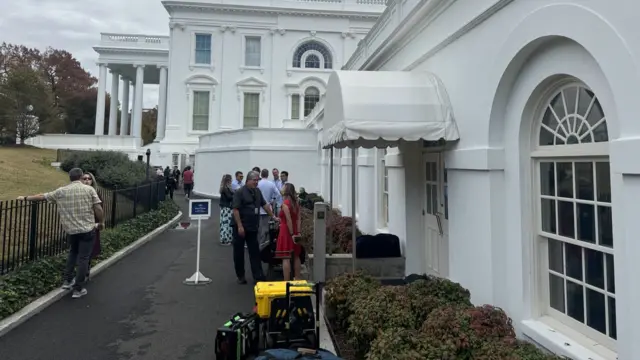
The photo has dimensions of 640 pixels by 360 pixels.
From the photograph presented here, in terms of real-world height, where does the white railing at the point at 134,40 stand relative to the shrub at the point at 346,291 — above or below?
above

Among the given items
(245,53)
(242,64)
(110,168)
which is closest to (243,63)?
(242,64)

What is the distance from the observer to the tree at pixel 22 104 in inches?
1190

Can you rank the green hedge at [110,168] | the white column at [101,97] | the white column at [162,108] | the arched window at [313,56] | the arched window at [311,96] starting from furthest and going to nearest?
the white column at [101,97], the white column at [162,108], the arched window at [313,56], the arched window at [311,96], the green hedge at [110,168]

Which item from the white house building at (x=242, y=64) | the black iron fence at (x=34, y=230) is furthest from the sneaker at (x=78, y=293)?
the white house building at (x=242, y=64)

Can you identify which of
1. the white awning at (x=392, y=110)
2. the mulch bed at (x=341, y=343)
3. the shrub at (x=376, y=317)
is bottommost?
the mulch bed at (x=341, y=343)

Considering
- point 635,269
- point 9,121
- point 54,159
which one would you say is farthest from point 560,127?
point 9,121

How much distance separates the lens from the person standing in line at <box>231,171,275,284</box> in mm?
7004

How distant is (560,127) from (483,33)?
155 centimetres

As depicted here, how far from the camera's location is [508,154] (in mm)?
4172

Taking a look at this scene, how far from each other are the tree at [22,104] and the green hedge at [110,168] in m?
12.8

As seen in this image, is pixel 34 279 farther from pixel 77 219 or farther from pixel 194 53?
pixel 194 53

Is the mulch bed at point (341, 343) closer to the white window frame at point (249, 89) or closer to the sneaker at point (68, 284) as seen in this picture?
the sneaker at point (68, 284)

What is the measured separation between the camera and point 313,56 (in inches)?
1383

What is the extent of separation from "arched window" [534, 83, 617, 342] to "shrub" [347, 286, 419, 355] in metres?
1.30
